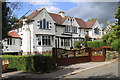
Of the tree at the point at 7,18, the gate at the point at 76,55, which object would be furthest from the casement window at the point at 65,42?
the tree at the point at 7,18

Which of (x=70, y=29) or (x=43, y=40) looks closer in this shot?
(x=43, y=40)

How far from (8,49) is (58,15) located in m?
14.6

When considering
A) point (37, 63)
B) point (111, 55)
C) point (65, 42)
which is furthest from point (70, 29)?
point (37, 63)

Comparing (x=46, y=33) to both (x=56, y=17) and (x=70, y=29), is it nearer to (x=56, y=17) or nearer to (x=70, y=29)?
(x=56, y=17)

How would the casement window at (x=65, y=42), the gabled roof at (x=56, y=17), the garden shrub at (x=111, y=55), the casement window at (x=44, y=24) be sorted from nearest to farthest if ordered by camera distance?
the garden shrub at (x=111, y=55), the casement window at (x=44, y=24), the casement window at (x=65, y=42), the gabled roof at (x=56, y=17)

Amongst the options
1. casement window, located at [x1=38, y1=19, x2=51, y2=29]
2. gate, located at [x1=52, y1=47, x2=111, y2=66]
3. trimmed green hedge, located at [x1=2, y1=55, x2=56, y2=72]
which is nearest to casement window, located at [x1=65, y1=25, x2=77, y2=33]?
casement window, located at [x1=38, y1=19, x2=51, y2=29]

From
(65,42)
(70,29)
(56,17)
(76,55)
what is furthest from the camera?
(70,29)

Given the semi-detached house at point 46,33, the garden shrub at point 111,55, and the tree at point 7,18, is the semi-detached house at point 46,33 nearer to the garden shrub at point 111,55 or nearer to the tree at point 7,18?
the garden shrub at point 111,55

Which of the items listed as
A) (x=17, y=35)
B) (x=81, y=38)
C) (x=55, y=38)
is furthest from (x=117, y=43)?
(x=17, y=35)

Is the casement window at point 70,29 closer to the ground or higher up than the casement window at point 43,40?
higher up

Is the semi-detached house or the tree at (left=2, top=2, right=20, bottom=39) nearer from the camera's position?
the tree at (left=2, top=2, right=20, bottom=39)

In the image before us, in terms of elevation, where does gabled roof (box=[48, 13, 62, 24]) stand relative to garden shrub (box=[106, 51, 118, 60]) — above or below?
above

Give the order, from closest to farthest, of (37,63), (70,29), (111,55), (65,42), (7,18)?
1. (7,18)
2. (37,63)
3. (111,55)
4. (65,42)
5. (70,29)

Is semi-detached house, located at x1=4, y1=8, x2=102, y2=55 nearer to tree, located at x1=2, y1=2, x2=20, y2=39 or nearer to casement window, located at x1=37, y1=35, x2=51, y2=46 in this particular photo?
casement window, located at x1=37, y1=35, x2=51, y2=46
